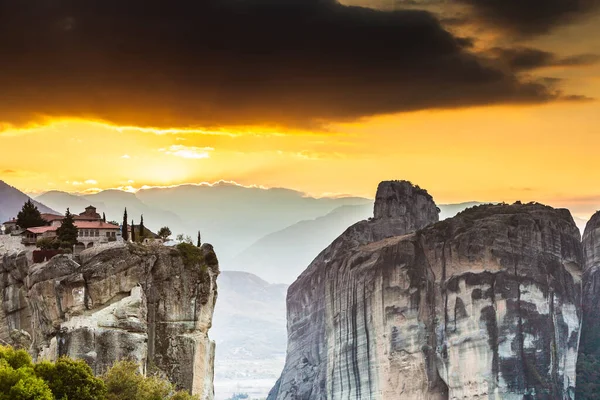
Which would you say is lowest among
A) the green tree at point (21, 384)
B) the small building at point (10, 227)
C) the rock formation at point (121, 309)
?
the green tree at point (21, 384)

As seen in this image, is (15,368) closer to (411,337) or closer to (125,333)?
(125,333)

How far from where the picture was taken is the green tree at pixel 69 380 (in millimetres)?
61375

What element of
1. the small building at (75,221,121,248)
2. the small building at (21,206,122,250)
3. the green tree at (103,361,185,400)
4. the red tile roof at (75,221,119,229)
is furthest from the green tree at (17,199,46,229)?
the green tree at (103,361,185,400)

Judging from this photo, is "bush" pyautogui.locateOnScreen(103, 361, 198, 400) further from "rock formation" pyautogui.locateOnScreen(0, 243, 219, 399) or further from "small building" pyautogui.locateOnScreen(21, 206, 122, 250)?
"small building" pyautogui.locateOnScreen(21, 206, 122, 250)

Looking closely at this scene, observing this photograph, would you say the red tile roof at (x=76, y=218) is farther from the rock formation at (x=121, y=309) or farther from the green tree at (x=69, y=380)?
the green tree at (x=69, y=380)

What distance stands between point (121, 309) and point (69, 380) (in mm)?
9931

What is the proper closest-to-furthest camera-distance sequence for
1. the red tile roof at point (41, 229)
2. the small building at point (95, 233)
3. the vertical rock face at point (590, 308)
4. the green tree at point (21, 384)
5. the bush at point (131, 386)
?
Result: the green tree at point (21, 384) → the bush at point (131, 386) → the small building at point (95, 233) → the red tile roof at point (41, 229) → the vertical rock face at point (590, 308)

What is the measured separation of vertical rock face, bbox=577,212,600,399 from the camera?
188 metres

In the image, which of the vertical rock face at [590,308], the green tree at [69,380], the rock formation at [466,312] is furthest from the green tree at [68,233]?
the vertical rock face at [590,308]

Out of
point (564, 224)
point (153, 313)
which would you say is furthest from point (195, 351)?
point (564, 224)

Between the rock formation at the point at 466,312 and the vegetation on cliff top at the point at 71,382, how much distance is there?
326 feet

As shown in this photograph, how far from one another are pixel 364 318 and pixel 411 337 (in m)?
7.07

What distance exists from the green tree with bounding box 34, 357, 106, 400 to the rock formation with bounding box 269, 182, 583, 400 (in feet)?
344

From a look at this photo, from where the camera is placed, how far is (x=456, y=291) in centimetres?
17000
